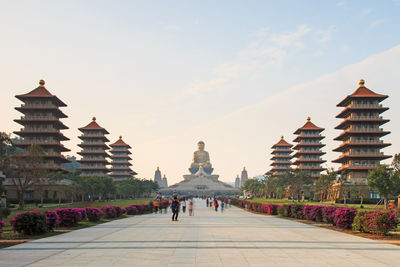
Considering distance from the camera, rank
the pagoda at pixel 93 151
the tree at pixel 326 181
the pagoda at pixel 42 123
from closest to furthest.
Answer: the tree at pixel 326 181 < the pagoda at pixel 42 123 < the pagoda at pixel 93 151

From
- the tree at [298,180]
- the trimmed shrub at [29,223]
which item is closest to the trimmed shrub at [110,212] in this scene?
the trimmed shrub at [29,223]

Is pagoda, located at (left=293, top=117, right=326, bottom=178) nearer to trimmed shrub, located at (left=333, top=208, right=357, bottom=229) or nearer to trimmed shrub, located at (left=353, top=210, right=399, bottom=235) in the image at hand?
trimmed shrub, located at (left=333, top=208, right=357, bottom=229)

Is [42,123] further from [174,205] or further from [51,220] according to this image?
[51,220]

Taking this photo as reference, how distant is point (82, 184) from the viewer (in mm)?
87125

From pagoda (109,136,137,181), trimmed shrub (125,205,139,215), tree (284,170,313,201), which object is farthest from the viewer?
pagoda (109,136,137,181)

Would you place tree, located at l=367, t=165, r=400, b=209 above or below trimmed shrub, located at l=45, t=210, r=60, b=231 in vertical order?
above

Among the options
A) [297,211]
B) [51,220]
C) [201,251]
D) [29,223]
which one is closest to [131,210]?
[297,211]

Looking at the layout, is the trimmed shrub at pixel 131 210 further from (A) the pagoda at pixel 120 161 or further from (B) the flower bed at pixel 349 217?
(A) the pagoda at pixel 120 161

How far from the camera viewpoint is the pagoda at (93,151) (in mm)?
120188

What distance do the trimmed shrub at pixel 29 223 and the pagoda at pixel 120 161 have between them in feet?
398

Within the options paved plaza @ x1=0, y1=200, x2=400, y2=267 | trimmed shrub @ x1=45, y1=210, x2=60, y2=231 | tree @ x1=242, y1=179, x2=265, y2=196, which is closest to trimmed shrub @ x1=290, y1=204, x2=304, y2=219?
paved plaza @ x1=0, y1=200, x2=400, y2=267

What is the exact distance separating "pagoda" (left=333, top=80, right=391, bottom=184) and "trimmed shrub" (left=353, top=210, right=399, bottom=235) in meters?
70.4

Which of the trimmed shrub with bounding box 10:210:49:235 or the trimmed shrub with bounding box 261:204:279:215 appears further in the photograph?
the trimmed shrub with bounding box 261:204:279:215

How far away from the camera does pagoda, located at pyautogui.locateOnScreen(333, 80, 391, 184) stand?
92650mm
